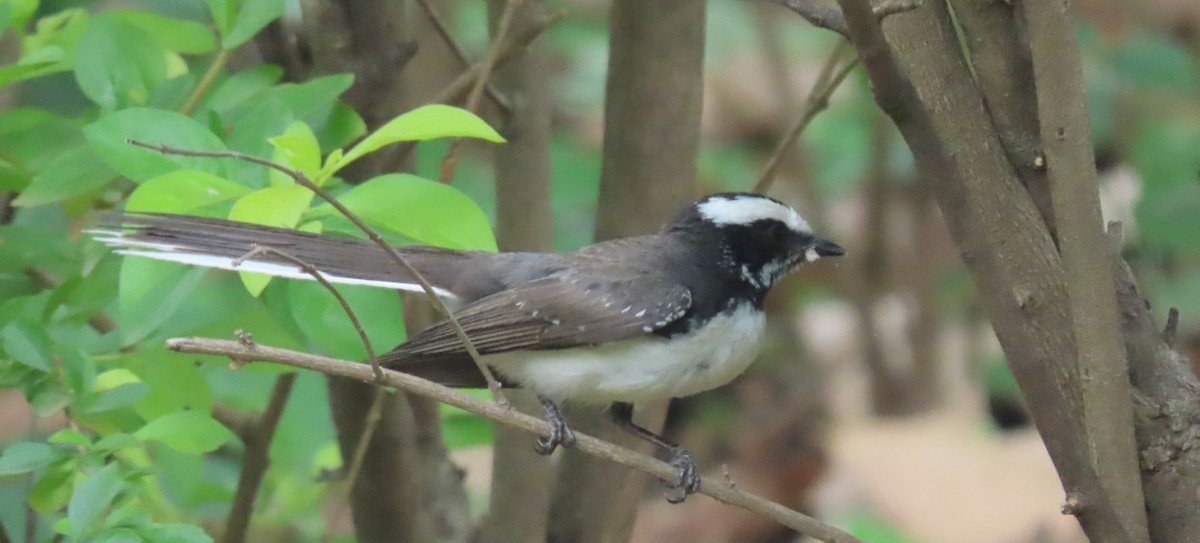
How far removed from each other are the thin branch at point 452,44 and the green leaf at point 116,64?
57cm

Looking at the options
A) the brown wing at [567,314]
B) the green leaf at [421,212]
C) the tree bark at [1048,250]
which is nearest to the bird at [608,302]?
the brown wing at [567,314]

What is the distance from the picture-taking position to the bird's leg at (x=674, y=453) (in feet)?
7.87

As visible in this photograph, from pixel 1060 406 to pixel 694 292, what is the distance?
2.86 ft

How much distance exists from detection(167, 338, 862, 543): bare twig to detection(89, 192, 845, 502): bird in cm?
31

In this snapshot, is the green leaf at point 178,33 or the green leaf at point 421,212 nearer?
the green leaf at point 421,212

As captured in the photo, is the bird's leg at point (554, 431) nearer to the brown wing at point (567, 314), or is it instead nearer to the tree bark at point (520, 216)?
the brown wing at point (567, 314)

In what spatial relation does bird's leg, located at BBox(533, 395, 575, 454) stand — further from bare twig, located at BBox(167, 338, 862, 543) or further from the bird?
bare twig, located at BBox(167, 338, 862, 543)

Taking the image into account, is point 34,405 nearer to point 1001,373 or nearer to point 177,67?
point 177,67

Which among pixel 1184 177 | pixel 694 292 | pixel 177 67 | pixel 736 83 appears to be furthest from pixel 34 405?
pixel 736 83

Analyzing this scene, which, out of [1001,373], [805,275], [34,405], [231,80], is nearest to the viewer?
[34,405]

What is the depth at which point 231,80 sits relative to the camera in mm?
2525

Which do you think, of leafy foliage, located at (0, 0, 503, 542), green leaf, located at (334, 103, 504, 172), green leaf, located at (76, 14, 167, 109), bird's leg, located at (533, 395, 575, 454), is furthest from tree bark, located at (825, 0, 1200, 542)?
green leaf, located at (76, 14, 167, 109)

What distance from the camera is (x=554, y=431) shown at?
235cm

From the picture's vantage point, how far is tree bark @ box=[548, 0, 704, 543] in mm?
2781
